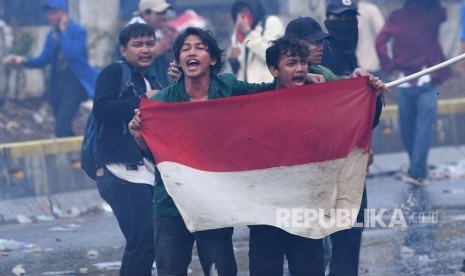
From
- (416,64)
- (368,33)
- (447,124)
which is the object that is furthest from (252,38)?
(447,124)

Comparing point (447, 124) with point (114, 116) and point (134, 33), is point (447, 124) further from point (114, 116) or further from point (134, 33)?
point (114, 116)

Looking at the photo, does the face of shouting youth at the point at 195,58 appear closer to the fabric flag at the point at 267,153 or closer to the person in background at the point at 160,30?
the fabric flag at the point at 267,153

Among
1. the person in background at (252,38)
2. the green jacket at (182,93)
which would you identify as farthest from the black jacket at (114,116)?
the person in background at (252,38)

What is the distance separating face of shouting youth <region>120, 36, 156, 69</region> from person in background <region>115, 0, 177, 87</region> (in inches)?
41.2

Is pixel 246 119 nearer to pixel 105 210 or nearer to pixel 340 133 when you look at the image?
pixel 340 133

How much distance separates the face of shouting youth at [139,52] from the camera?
838 centimetres

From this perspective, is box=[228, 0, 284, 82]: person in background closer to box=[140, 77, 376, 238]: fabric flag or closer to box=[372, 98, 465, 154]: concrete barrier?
box=[372, 98, 465, 154]: concrete barrier

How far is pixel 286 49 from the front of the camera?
7.05m

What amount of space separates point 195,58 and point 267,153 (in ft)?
2.08

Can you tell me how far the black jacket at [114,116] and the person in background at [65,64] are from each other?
18.2 ft

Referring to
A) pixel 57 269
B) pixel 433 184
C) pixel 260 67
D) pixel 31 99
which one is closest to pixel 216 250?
pixel 57 269

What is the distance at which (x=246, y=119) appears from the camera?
6992 mm

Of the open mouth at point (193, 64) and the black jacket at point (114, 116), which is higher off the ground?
the open mouth at point (193, 64)

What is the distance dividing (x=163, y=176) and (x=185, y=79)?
545 mm
